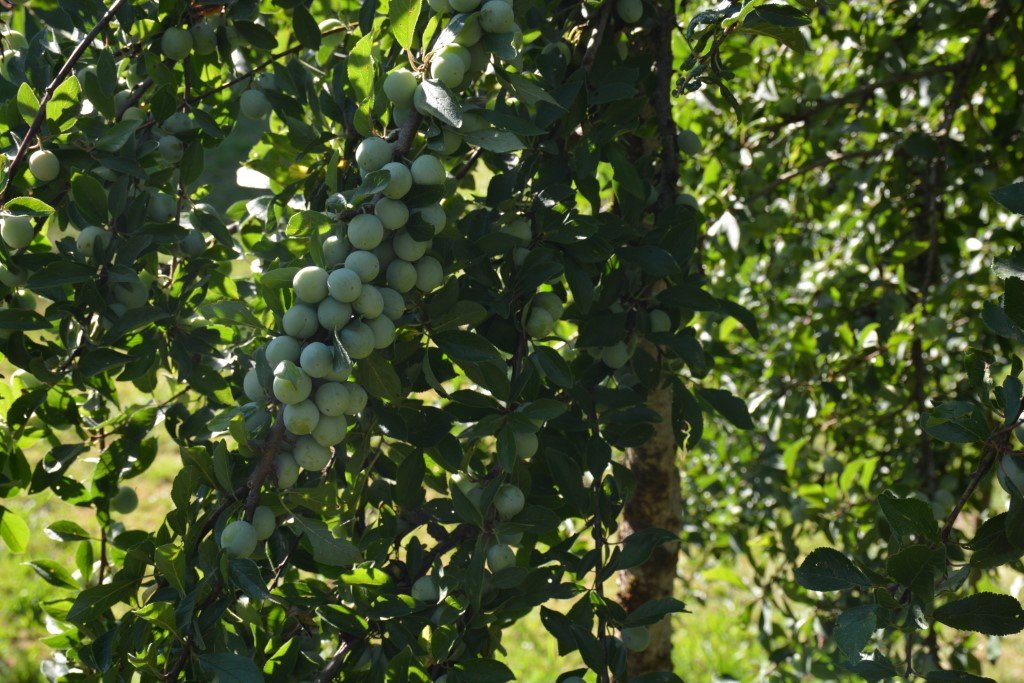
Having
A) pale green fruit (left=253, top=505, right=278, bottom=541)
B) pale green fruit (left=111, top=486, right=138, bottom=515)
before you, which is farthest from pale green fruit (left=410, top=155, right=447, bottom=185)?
pale green fruit (left=111, top=486, right=138, bottom=515)

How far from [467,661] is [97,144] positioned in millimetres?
638

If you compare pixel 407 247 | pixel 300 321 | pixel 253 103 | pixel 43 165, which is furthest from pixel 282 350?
pixel 253 103

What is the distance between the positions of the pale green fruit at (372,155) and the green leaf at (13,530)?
23.6 inches

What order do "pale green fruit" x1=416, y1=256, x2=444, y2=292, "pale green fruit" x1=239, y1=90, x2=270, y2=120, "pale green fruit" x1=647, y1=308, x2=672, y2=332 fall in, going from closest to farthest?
"pale green fruit" x1=416, y1=256, x2=444, y2=292 < "pale green fruit" x1=647, y1=308, x2=672, y2=332 < "pale green fruit" x1=239, y1=90, x2=270, y2=120

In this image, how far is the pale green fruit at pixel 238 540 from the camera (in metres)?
0.80

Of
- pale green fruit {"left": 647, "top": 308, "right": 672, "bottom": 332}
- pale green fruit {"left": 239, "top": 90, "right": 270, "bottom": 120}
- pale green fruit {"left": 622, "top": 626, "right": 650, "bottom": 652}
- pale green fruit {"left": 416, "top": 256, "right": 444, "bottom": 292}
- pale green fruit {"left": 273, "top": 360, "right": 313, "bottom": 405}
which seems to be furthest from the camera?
pale green fruit {"left": 239, "top": 90, "right": 270, "bottom": 120}

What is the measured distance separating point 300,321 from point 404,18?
0.29 meters

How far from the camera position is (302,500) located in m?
0.86

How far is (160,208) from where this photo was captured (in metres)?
1.08

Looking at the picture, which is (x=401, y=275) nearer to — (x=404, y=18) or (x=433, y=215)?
(x=433, y=215)

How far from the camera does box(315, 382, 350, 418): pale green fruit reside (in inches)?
30.7

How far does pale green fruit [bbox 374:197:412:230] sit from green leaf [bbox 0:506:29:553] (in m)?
0.60

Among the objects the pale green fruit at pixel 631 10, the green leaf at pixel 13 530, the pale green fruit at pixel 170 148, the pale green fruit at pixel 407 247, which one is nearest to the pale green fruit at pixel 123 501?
the green leaf at pixel 13 530

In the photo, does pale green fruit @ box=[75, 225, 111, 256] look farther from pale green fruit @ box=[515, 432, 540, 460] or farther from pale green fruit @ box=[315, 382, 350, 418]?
pale green fruit @ box=[515, 432, 540, 460]
